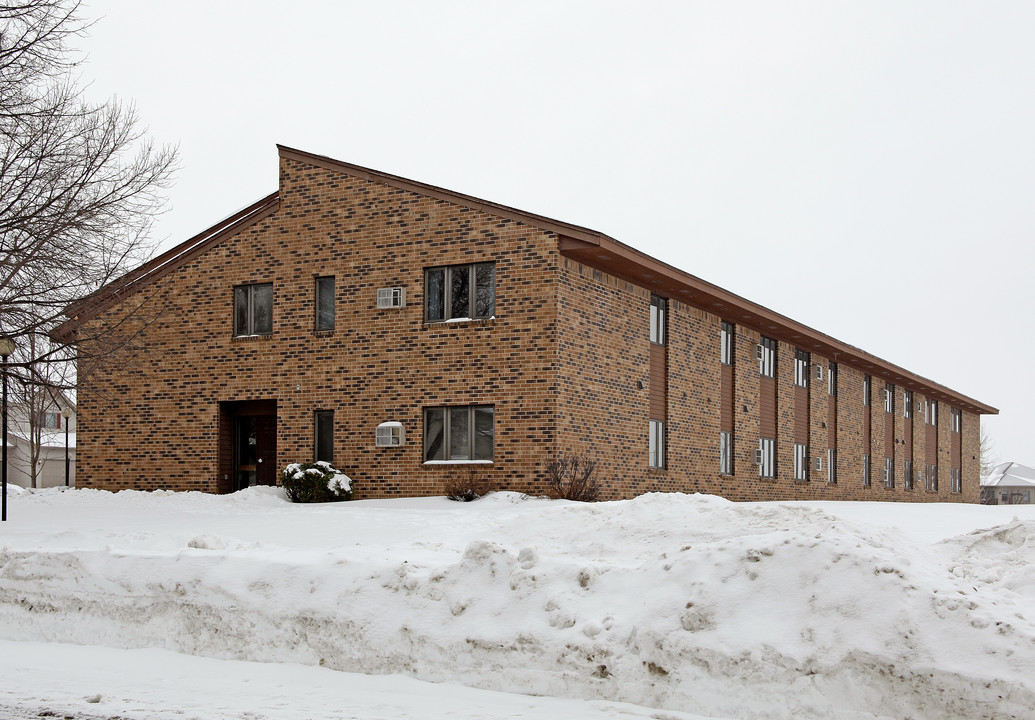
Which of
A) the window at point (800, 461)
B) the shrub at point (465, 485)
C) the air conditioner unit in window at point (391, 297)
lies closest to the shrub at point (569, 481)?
the shrub at point (465, 485)

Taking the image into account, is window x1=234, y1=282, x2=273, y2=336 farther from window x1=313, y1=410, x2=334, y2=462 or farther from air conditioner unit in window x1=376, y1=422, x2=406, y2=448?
air conditioner unit in window x1=376, y1=422, x2=406, y2=448

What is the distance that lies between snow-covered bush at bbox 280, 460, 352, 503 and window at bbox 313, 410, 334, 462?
1252 mm

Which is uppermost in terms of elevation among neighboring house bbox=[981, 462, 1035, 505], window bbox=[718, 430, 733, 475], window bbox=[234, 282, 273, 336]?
window bbox=[234, 282, 273, 336]

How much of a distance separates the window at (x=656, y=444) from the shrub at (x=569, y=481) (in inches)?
146

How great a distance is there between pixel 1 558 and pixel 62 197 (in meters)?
7.30

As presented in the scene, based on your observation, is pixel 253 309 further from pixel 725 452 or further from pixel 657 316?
pixel 725 452

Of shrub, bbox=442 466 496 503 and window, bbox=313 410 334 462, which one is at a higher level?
window, bbox=313 410 334 462

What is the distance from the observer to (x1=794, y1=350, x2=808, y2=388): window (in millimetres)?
32781

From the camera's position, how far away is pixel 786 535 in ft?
27.6

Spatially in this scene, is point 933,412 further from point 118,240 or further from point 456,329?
point 118,240

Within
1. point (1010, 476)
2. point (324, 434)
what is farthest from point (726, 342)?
point (1010, 476)

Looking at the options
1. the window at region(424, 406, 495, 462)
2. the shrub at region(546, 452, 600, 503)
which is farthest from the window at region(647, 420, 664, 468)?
the window at region(424, 406, 495, 462)

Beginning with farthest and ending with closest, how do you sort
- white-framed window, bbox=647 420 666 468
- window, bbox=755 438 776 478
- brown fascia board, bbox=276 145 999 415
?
window, bbox=755 438 776 478 → white-framed window, bbox=647 420 666 468 → brown fascia board, bbox=276 145 999 415

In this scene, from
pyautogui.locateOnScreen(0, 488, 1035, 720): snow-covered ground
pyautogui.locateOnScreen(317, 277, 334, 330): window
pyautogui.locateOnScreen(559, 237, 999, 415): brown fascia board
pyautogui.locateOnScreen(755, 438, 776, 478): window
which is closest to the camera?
pyautogui.locateOnScreen(0, 488, 1035, 720): snow-covered ground
